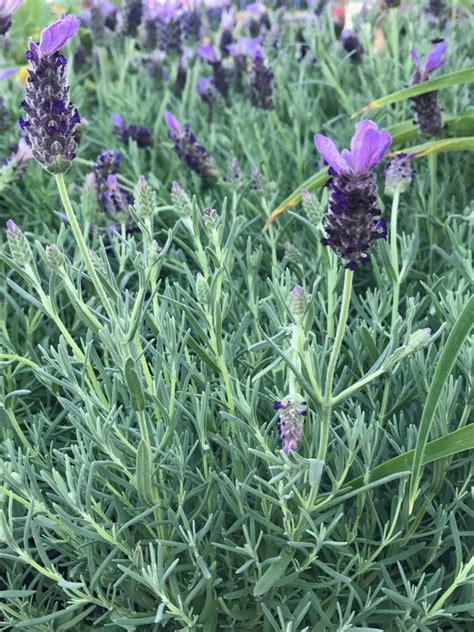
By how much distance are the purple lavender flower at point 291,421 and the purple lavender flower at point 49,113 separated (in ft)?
1.15

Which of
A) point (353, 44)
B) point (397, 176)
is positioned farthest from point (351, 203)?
point (353, 44)

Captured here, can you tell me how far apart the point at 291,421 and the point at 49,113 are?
0.42 metres

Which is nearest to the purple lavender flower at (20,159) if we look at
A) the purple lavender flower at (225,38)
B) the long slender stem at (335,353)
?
the purple lavender flower at (225,38)

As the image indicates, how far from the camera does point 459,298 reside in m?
1.04

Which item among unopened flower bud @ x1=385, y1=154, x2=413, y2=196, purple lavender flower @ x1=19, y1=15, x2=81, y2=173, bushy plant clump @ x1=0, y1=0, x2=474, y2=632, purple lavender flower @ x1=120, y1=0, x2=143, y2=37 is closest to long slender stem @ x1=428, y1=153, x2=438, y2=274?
bushy plant clump @ x1=0, y1=0, x2=474, y2=632

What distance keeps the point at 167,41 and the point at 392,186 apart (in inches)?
51.9

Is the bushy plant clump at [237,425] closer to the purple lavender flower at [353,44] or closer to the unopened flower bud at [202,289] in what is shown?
the unopened flower bud at [202,289]

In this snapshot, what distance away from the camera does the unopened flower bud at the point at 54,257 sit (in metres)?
0.77

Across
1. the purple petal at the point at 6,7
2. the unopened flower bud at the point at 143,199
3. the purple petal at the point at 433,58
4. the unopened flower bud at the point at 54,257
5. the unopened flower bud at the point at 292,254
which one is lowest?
the unopened flower bud at the point at 292,254

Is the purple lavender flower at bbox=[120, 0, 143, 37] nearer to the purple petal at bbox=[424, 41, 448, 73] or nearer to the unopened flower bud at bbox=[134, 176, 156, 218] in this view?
the purple petal at bbox=[424, 41, 448, 73]

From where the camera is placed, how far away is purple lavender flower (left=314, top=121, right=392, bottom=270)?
71cm

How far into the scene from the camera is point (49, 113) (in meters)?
0.79

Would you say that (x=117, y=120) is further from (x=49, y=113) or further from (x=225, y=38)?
(x=49, y=113)

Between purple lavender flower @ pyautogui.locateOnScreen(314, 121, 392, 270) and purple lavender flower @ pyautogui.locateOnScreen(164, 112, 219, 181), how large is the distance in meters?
0.84
